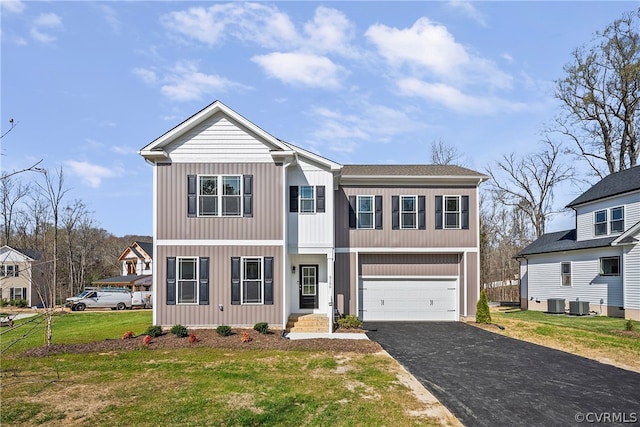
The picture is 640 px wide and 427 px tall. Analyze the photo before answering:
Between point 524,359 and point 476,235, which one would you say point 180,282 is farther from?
point 476,235

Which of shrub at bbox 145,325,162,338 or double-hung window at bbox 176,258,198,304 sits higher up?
double-hung window at bbox 176,258,198,304

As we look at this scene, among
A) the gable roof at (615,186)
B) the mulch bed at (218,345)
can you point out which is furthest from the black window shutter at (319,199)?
the gable roof at (615,186)

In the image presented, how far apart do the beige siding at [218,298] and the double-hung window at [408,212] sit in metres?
5.95

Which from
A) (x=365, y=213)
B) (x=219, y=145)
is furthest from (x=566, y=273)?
(x=219, y=145)

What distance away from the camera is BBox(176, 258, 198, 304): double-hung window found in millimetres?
13961

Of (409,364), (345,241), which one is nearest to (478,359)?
(409,364)

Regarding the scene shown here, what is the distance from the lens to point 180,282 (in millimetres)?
14016

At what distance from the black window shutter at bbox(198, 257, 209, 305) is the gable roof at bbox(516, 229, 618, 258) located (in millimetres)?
18633

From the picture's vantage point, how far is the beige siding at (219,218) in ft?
46.5

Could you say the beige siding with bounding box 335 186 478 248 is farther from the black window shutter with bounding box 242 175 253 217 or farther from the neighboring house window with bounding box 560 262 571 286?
the neighboring house window with bounding box 560 262 571 286

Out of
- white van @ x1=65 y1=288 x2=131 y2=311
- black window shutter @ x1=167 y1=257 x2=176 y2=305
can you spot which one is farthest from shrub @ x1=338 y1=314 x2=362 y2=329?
white van @ x1=65 y1=288 x2=131 y2=311

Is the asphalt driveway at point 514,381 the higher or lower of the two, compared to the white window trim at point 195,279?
lower

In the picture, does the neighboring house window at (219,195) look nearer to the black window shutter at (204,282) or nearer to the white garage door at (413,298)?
the black window shutter at (204,282)

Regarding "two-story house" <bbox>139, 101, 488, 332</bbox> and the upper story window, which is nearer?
"two-story house" <bbox>139, 101, 488, 332</bbox>
